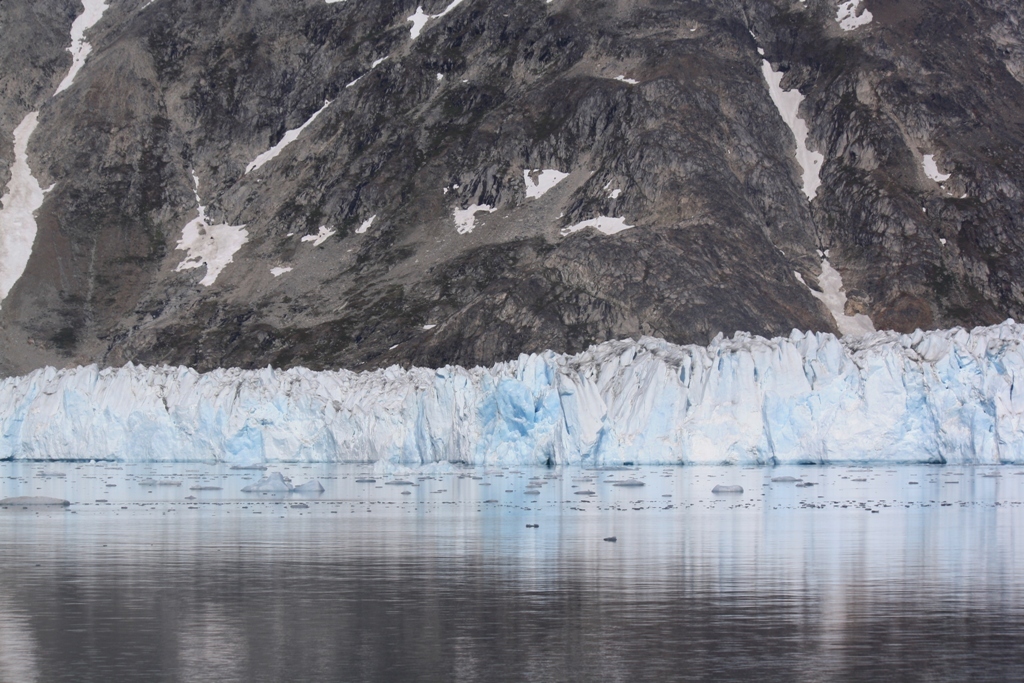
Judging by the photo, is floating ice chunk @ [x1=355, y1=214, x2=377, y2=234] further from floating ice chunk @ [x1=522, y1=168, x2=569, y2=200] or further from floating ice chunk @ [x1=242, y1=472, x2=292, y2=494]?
floating ice chunk @ [x1=242, y1=472, x2=292, y2=494]

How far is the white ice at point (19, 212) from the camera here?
13838 centimetres

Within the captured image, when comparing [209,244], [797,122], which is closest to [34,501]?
[209,244]

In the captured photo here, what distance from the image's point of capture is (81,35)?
165125mm

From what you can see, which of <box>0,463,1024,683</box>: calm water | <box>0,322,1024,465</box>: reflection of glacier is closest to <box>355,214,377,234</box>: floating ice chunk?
<box>0,322,1024,465</box>: reflection of glacier

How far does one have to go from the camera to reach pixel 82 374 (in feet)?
210

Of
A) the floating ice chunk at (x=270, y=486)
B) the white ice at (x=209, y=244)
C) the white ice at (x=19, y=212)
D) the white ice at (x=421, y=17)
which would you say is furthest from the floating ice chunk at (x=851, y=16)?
the floating ice chunk at (x=270, y=486)

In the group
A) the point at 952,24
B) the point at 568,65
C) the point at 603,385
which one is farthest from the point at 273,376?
the point at 952,24

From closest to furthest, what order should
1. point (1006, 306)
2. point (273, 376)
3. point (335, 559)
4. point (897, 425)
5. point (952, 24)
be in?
point (335, 559) → point (897, 425) → point (273, 376) → point (1006, 306) → point (952, 24)

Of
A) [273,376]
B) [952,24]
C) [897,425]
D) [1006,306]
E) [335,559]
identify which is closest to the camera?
[335,559]

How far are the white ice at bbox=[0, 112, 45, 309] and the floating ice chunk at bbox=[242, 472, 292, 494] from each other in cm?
9769

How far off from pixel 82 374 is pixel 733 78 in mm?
81020

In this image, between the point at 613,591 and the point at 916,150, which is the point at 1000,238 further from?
the point at 613,591

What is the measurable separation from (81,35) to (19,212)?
30.3 metres

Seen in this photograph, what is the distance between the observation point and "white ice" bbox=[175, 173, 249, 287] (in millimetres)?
137500
